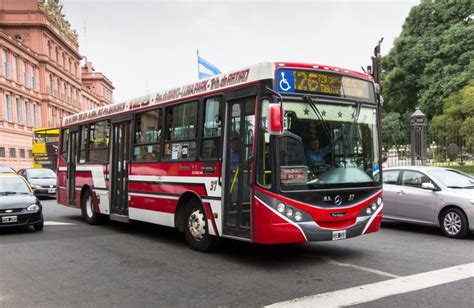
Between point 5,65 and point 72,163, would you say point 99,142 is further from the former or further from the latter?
point 5,65

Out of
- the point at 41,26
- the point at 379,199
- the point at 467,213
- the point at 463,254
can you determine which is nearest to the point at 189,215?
the point at 379,199

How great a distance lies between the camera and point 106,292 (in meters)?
5.84

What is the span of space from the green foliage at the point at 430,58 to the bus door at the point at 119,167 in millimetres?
20260

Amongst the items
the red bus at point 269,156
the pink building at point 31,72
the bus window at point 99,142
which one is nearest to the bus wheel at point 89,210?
the bus window at point 99,142

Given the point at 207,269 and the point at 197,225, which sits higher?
the point at 197,225

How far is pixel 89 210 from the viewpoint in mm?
12508

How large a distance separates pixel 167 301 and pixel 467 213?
6.47 metres

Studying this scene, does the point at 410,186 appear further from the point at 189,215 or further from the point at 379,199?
the point at 189,215

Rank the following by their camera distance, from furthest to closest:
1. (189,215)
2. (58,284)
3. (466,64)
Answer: (466,64) → (189,215) → (58,284)

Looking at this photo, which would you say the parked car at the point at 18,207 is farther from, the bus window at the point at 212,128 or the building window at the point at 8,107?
the building window at the point at 8,107

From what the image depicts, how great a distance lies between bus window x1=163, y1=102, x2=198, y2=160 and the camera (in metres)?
8.36

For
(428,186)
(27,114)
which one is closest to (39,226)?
(428,186)

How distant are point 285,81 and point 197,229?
3.02 m

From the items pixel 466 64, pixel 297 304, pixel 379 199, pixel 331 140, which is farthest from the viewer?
pixel 466 64
